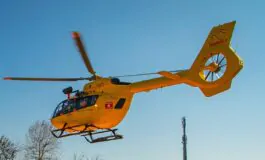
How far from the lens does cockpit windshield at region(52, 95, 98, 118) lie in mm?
26219

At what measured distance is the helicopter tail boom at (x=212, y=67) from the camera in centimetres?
2161

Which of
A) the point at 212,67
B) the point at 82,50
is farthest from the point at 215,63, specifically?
the point at 82,50

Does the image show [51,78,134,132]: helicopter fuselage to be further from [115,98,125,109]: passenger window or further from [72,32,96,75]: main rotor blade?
[72,32,96,75]: main rotor blade

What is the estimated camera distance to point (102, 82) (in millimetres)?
26672

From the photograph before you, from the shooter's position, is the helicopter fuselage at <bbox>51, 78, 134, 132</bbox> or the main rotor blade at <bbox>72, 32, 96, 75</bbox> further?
the main rotor blade at <bbox>72, 32, 96, 75</bbox>

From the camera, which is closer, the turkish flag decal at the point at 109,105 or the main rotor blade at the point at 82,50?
the turkish flag decal at the point at 109,105

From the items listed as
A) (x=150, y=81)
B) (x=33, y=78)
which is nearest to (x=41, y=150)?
(x=33, y=78)

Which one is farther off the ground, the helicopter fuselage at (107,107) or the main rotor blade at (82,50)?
the main rotor blade at (82,50)

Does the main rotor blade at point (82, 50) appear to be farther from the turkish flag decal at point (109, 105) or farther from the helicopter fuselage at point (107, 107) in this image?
the turkish flag decal at point (109, 105)

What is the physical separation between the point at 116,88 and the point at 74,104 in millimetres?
3086

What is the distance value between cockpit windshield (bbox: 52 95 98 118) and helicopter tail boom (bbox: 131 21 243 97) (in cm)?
500

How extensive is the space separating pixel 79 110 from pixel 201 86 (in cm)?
806

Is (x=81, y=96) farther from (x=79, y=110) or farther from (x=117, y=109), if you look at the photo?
(x=117, y=109)

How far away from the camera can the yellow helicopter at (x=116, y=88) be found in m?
22.1
